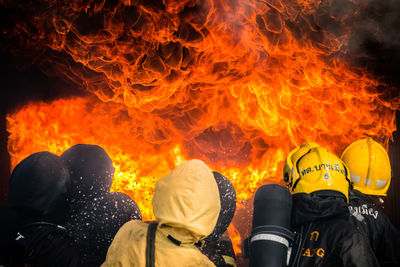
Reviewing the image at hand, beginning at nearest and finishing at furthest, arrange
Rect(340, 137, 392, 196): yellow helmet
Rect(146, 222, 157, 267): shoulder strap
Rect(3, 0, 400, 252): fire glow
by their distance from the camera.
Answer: Rect(146, 222, 157, 267): shoulder strap, Rect(340, 137, 392, 196): yellow helmet, Rect(3, 0, 400, 252): fire glow

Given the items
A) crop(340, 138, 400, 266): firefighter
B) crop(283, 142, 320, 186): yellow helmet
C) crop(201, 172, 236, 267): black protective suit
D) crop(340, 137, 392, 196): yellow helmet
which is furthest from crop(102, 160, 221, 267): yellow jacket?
crop(340, 137, 392, 196): yellow helmet

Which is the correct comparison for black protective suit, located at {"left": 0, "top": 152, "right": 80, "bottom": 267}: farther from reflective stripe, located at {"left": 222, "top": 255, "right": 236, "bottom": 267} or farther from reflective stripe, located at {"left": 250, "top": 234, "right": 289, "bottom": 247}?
reflective stripe, located at {"left": 250, "top": 234, "right": 289, "bottom": 247}

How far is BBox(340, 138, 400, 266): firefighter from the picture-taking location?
297 centimetres

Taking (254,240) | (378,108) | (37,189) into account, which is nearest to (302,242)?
(254,240)

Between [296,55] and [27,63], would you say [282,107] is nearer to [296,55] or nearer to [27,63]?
[296,55]

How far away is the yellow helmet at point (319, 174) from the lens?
2.76 metres

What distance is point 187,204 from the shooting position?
1961mm

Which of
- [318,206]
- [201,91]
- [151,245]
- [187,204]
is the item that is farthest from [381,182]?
[201,91]

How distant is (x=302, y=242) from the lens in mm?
2566

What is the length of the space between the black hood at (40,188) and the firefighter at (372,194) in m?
2.83

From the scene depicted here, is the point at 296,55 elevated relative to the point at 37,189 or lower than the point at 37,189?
elevated

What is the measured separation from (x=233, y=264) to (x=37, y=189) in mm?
1832

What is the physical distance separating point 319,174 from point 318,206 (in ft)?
1.23

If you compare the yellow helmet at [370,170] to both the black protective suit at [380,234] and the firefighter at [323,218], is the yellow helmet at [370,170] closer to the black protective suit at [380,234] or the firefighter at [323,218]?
the black protective suit at [380,234]
